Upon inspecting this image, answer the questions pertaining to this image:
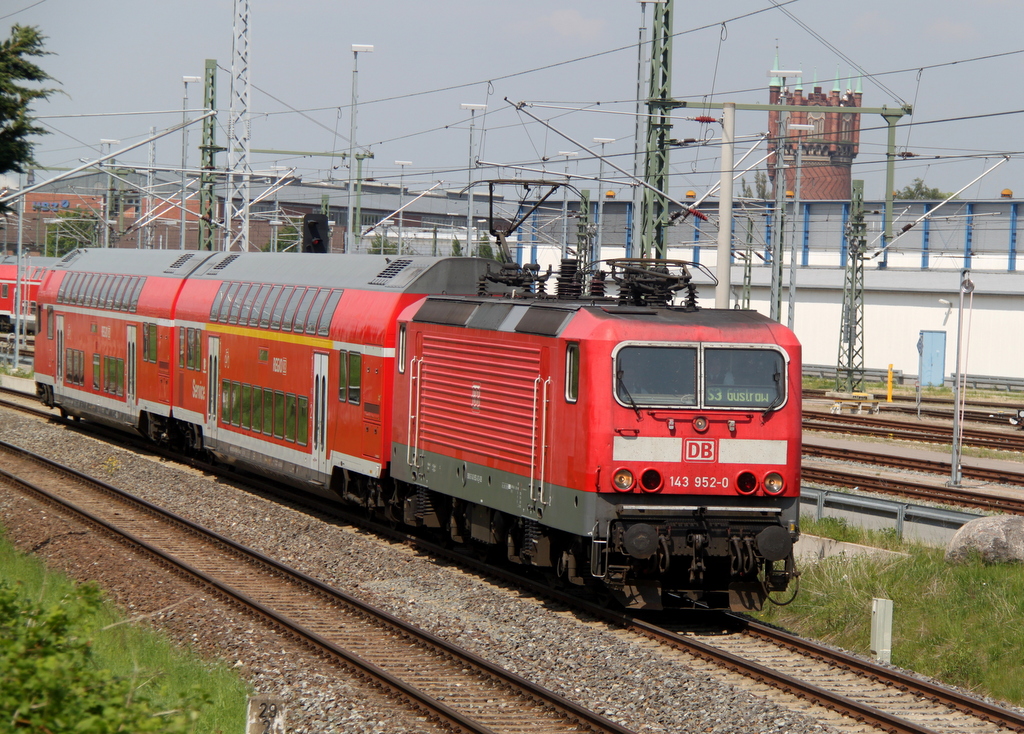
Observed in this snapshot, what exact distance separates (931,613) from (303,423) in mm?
10545

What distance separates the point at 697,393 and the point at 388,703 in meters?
4.46

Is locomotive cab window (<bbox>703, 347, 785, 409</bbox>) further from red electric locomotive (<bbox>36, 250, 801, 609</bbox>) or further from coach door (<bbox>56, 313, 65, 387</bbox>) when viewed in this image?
coach door (<bbox>56, 313, 65, 387</bbox>)

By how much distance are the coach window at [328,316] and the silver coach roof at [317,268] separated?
8.7 inches

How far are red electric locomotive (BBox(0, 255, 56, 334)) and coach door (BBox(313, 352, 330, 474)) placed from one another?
4862cm

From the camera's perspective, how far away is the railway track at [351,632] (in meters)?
9.76

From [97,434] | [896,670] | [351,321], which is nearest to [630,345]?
[896,670]

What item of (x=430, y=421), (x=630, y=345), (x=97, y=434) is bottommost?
(x=97, y=434)

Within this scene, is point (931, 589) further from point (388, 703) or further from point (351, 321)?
point (351, 321)

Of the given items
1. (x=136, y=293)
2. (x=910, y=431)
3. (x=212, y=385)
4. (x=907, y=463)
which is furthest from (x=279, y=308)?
(x=910, y=431)

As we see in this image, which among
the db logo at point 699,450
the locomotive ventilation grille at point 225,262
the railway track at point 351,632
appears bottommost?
the railway track at point 351,632

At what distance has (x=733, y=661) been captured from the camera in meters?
11.1

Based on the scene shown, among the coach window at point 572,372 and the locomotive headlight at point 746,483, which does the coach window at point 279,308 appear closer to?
the coach window at point 572,372

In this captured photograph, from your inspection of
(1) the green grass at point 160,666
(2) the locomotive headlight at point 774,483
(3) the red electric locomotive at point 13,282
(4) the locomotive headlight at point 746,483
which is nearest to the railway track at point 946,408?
(2) the locomotive headlight at point 774,483

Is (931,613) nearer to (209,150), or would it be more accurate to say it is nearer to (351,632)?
(351,632)
